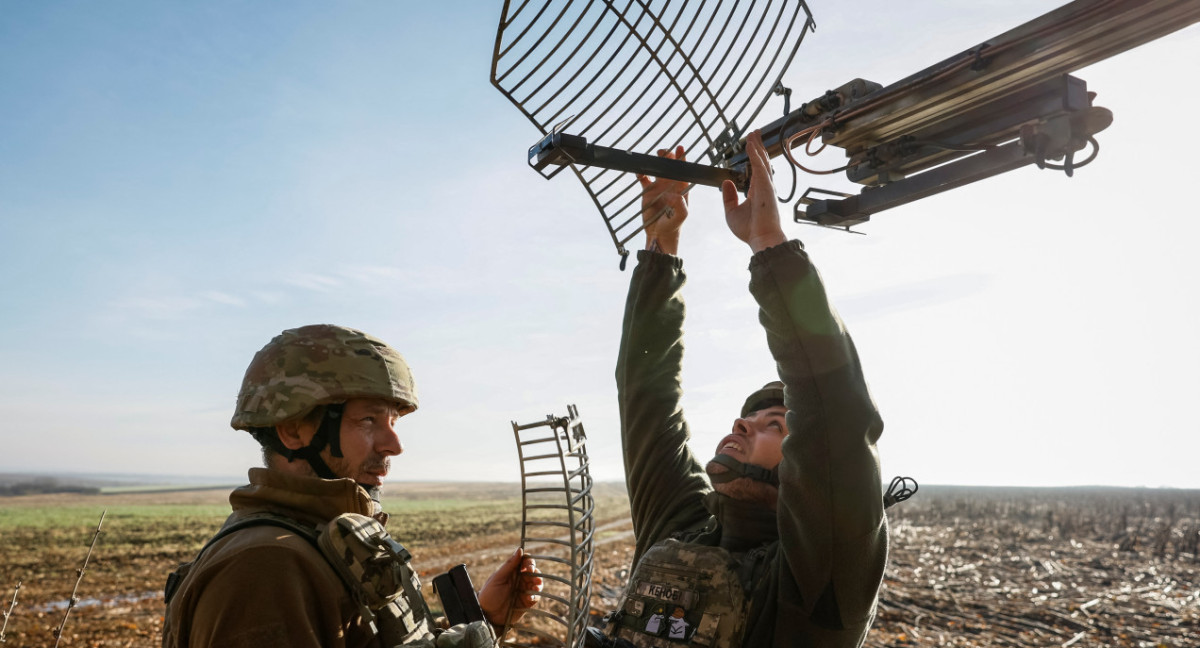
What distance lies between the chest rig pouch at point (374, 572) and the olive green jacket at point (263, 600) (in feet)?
0.12

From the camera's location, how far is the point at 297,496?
240cm

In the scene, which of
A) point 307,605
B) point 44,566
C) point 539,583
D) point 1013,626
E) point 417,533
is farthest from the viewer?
point 417,533

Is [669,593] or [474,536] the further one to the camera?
[474,536]

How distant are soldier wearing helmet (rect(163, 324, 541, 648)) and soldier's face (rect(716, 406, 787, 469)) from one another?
5.51 ft

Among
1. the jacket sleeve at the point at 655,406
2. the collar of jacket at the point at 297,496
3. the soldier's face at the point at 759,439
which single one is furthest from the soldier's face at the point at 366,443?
the jacket sleeve at the point at 655,406

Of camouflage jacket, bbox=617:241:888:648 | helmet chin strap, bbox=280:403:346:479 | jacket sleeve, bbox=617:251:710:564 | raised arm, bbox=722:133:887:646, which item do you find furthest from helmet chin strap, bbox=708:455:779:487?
helmet chin strap, bbox=280:403:346:479

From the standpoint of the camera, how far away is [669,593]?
3.47 m

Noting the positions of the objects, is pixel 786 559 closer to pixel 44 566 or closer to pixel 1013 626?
pixel 1013 626

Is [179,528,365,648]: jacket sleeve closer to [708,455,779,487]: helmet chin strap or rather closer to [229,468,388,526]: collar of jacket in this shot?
[229,468,388,526]: collar of jacket

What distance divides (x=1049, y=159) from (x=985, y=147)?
24cm

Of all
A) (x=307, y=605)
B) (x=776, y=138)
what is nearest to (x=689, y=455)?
(x=776, y=138)

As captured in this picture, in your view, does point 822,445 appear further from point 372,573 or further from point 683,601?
point 372,573

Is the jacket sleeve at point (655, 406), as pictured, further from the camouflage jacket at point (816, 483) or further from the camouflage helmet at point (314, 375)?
the camouflage helmet at point (314, 375)

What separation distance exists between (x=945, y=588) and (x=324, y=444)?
17.3 meters
